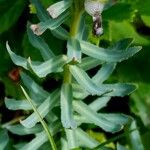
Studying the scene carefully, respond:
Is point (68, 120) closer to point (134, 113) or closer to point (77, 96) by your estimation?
point (77, 96)

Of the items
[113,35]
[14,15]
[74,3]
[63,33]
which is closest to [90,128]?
[113,35]

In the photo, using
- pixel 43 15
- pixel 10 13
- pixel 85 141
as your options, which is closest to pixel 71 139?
pixel 85 141

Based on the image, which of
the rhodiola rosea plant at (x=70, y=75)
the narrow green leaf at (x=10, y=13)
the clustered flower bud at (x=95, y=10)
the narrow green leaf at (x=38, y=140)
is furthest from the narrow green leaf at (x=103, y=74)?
the narrow green leaf at (x=10, y=13)

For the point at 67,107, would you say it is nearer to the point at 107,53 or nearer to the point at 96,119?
the point at 96,119

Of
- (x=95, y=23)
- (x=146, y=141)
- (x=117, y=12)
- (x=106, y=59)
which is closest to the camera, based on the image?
(x=95, y=23)

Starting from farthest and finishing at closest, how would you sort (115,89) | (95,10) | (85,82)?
(115,89), (85,82), (95,10)

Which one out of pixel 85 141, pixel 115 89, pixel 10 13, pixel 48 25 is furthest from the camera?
pixel 10 13

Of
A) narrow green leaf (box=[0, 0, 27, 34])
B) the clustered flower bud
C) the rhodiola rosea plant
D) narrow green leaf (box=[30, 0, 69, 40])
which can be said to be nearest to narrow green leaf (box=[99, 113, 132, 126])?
the rhodiola rosea plant
